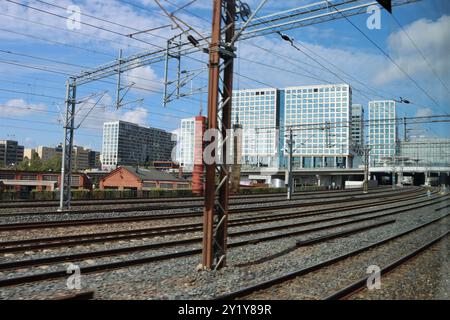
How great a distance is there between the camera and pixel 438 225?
767 inches

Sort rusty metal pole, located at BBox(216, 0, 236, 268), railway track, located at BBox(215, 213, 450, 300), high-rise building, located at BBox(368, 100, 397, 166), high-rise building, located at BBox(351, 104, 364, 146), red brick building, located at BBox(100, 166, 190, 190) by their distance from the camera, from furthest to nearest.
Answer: high-rise building, located at BBox(351, 104, 364, 146)
red brick building, located at BBox(100, 166, 190, 190)
high-rise building, located at BBox(368, 100, 397, 166)
rusty metal pole, located at BBox(216, 0, 236, 268)
railway track, located at BBox(215, 213, 450, 300)

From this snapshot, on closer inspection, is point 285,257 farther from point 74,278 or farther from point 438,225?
point 438,225

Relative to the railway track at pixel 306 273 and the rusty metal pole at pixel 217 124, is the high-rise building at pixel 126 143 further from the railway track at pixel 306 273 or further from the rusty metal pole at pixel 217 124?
the rusty metal pole at pixel 217 124

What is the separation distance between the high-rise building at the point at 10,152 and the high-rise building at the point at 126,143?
77595 mm

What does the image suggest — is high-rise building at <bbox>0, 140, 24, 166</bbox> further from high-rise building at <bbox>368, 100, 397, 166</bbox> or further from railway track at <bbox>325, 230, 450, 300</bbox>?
railway track at <bbox>325, 230, 450, 300</bbox>

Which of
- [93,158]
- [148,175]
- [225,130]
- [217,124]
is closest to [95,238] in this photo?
[225,130]

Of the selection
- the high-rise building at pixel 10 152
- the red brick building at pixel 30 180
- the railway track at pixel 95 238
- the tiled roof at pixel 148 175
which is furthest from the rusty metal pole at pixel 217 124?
the high-rise building at pixel 10 152

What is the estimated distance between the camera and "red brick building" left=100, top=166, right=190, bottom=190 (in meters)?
58.1

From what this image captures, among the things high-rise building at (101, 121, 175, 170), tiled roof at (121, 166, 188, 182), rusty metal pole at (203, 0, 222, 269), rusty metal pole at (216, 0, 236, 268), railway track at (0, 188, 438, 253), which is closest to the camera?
rusty metal pole at (203, 0, 222, 269)

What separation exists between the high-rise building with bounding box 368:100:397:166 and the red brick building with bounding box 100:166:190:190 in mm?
28676

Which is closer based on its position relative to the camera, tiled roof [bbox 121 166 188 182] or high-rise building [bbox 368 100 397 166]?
high-rise building [bbox 368 100 397 166]

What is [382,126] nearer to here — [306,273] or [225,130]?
[306,273]

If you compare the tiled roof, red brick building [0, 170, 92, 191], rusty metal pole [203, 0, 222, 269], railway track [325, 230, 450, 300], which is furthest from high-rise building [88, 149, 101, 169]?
rusty metal pole [203, 0, 222, 269]

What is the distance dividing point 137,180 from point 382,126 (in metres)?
37.7
